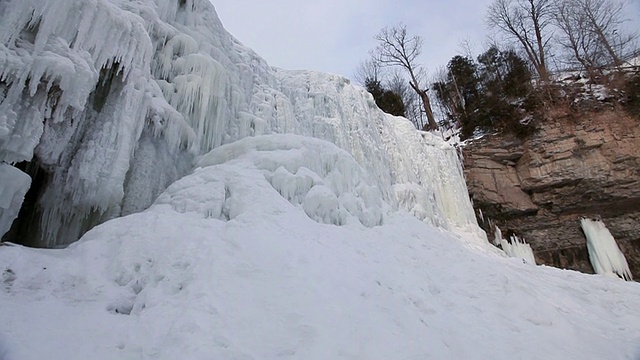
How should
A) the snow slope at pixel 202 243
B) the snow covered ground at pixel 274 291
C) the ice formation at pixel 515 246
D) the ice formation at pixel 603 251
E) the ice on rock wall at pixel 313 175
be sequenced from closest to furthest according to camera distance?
the snow covered ground at pixel 274 291 → the snow slope at pixel 202 243 → the ice on rock wall at pixel 313 175 → the ice formation at pixel 603 251 → the ice formation at pixel 515 246

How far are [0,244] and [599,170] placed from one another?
50.3ft

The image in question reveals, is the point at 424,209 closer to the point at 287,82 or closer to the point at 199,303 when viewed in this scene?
the point at 287,82

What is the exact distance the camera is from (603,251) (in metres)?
12.4

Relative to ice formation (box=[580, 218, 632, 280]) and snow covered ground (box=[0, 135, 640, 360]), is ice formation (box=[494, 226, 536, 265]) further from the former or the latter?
snow covered ground (box=[0, 135, 640, 360])

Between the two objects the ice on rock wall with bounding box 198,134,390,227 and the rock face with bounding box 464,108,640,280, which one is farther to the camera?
the rock face with bounding box 464,108,640,280

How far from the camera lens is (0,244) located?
322cm

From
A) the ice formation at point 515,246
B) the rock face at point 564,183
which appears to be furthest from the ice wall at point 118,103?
the rock face at point 564,183

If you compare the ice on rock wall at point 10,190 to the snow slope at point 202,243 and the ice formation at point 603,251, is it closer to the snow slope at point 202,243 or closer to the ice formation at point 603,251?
the snow slope at point 202,243

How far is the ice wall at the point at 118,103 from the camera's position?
3771 millimetres

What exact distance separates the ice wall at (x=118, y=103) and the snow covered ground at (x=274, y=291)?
0.73 metres

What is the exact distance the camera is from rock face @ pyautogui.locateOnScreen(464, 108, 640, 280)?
40.8 feet

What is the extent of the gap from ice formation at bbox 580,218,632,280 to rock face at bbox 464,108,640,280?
251 mm

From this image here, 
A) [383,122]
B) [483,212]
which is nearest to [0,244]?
[383,122]

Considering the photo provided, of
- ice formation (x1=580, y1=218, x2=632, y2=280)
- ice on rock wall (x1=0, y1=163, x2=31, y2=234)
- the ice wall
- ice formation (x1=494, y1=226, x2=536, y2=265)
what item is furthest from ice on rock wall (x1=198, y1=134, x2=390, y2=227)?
ice formation (x1=580, y1=218, x2=632, y2=280)
